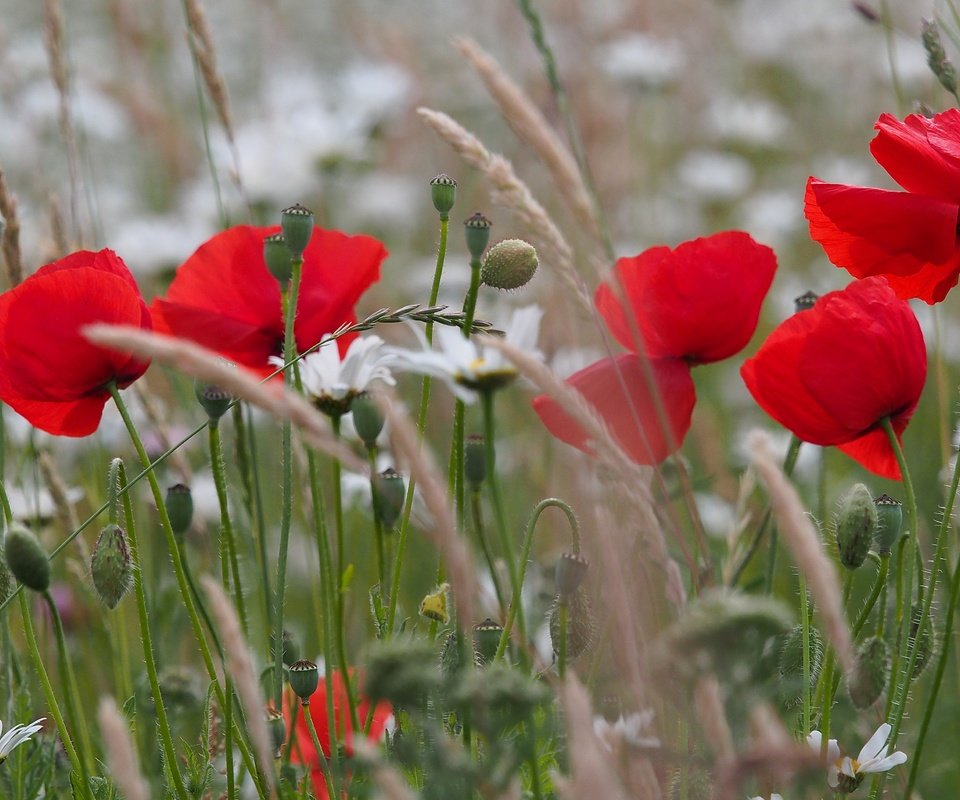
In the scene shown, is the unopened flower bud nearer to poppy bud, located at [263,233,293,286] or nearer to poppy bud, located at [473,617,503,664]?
poppy bud, located at [473,617,503,664]

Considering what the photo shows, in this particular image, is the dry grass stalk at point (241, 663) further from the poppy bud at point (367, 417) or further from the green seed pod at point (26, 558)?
the poppy bud at point (367, 417)

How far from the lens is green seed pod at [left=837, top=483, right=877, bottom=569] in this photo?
90cm

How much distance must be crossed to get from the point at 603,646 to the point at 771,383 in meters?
0.33

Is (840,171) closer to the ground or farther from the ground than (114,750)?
farther from the ground

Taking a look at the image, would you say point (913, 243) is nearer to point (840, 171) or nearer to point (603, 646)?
point (603, 646)

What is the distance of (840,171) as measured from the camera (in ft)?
12.5

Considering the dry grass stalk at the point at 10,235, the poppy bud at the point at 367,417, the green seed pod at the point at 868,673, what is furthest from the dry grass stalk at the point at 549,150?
the dry grass stalk at the point at 10,235

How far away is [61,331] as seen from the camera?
3.18 feet

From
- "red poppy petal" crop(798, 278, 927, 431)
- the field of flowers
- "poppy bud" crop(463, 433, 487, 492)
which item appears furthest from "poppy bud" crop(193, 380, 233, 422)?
"red poppy petal" crop(798, 278, 927, 431)

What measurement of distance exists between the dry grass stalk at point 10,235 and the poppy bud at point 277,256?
0.34 meters

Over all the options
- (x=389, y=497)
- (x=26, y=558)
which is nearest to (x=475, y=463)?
(x=389, y=497)

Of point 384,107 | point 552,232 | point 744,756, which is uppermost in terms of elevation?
point 384,107

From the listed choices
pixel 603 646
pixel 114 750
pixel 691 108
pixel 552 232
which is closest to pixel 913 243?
pixel 552 232

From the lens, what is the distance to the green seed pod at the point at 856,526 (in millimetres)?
898
